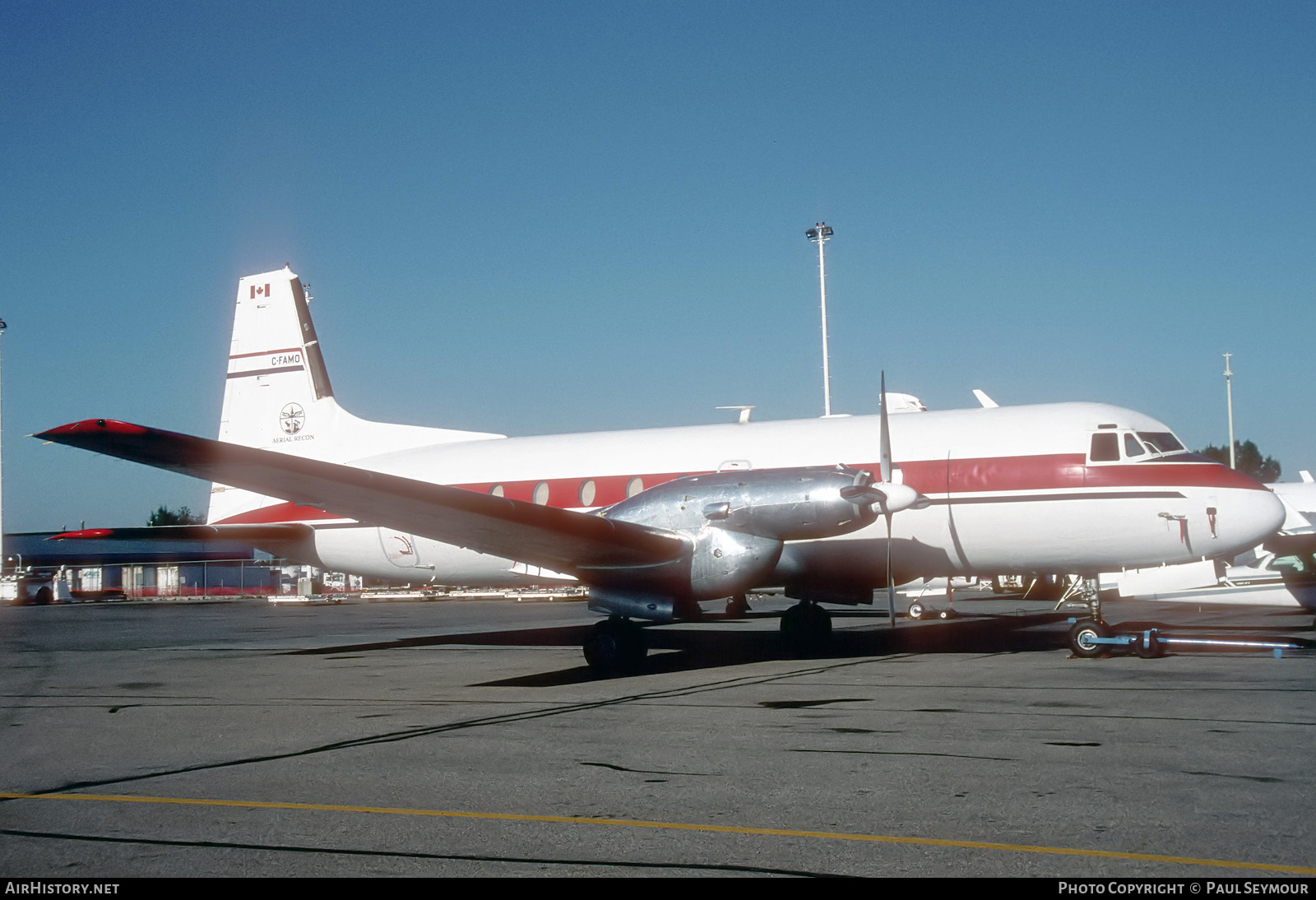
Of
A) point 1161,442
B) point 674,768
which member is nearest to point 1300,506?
point 1161,442

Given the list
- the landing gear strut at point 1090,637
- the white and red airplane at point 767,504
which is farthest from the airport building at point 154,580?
the landing gear strut at point 1090,637

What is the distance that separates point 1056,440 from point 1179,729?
659cm

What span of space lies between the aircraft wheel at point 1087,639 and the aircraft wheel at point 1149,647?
1.29 ft

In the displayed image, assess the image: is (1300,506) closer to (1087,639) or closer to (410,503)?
(1087,639)

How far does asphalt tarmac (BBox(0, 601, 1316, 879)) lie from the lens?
5.25 m

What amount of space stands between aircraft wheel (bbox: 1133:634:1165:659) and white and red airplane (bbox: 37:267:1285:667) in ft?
3.66

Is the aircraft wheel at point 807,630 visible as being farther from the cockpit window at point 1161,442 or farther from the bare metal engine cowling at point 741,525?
the cockpit window at point 1161,442

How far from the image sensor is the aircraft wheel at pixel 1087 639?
44.9 ft

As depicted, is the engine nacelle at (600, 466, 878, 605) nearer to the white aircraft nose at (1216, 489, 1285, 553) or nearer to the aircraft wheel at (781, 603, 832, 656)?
the aircraft wheel at (781, 603, 832, 656)

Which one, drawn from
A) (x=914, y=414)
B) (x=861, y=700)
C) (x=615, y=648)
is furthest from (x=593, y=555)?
(x=914, y=414)

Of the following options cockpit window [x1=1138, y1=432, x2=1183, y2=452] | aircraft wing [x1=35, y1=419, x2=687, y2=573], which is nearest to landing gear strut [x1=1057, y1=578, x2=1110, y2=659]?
cockpit window [x1=1138, y1=432, x2=1183, y2=452]

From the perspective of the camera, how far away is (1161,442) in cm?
1453
